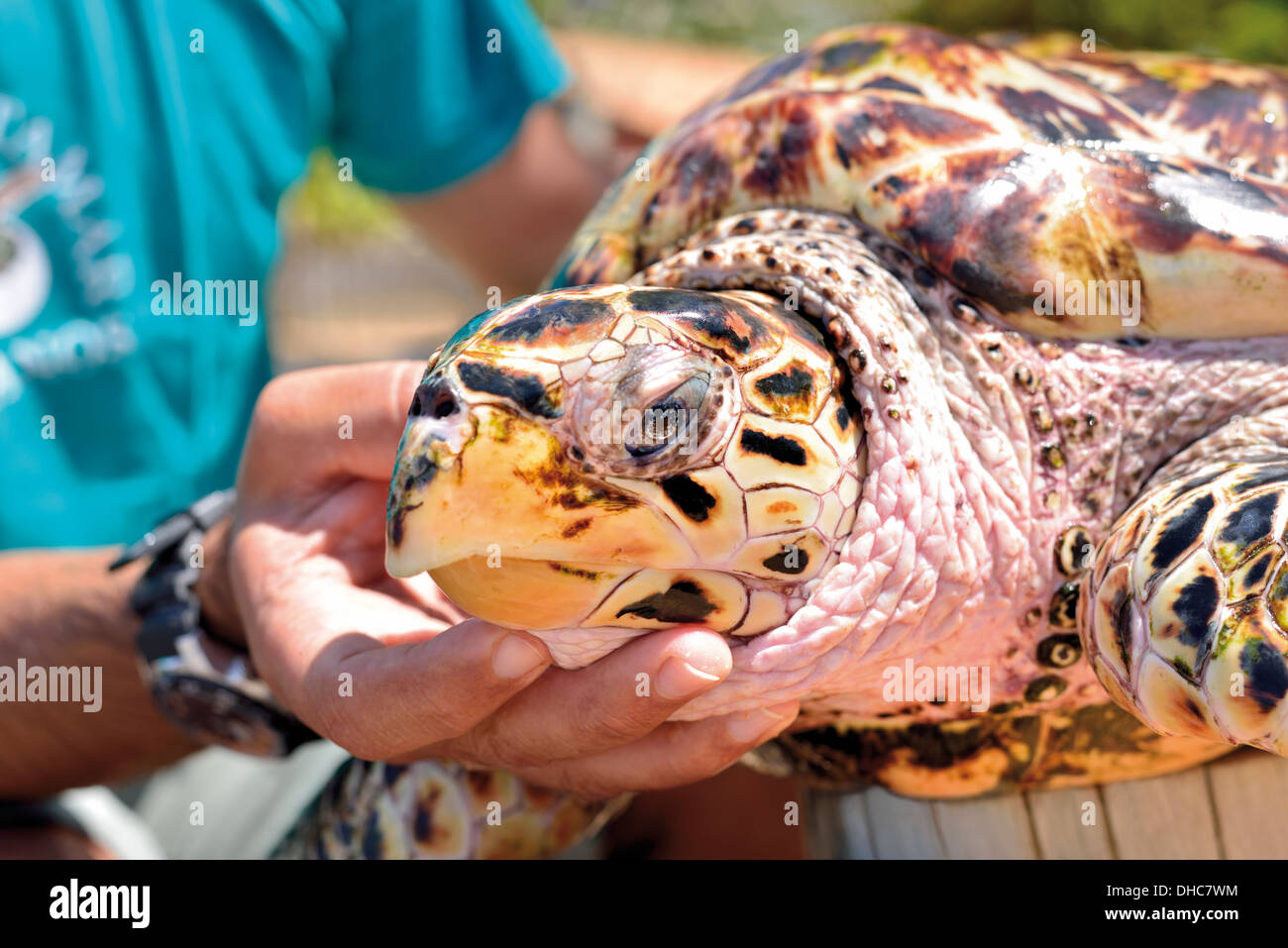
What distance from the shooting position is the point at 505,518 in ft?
2.61

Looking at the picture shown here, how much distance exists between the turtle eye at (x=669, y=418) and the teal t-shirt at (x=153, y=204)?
145 centimetres

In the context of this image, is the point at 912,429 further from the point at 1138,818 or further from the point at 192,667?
the point at 192,667

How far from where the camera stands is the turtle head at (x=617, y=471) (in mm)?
801

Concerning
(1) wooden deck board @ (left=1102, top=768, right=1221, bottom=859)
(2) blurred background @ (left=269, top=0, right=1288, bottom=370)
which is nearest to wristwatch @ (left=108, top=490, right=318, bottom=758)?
(1) wooden deck board @ (left=1102, top=768, right=1221, bottom=859)

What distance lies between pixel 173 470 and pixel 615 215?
116 centimetres

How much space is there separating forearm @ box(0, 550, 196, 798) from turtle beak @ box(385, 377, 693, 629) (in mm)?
873

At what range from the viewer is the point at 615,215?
1274mm

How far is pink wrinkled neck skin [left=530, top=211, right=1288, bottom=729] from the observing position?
0.92 m

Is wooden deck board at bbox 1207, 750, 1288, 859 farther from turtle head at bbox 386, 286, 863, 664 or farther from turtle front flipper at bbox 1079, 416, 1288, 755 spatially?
turtle head at bbox 386, 286, 863, 664

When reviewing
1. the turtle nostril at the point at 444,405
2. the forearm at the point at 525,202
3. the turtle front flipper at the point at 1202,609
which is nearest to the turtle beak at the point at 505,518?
the turtle nostril at the point at 444,405

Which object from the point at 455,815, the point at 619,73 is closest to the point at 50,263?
the point at 455,815

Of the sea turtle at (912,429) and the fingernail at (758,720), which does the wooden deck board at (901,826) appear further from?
the fingernail at (758,720)
